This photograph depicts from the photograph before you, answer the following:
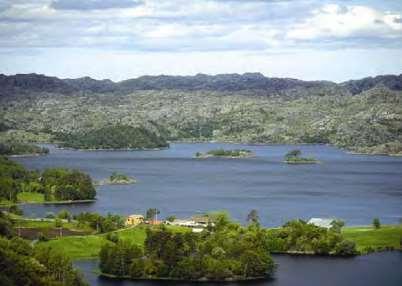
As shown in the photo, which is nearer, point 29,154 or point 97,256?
point 97,256

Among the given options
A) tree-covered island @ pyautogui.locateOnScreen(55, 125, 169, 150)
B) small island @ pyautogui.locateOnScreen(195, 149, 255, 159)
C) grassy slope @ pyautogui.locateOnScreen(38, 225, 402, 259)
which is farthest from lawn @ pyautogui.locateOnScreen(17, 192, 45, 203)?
tree-covered island @ pyautogui.locateOnScreen(55, 125, 169, 150)

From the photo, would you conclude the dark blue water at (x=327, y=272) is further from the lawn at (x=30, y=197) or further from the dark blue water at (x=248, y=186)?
the lawn at (x=30, y=197)

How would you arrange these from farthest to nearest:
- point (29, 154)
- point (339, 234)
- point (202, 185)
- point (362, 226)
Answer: point (29, 154) < point (202, 185) < point (362, 226) < point (339, 234)

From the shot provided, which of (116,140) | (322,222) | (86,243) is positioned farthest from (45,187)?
(116,140)

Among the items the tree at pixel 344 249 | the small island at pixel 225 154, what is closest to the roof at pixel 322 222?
the tree at pixel 344 249

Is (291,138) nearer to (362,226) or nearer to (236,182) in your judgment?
(236,182)


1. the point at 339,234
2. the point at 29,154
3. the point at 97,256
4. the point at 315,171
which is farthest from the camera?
the point at 29,154

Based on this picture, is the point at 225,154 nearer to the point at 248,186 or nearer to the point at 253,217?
the point at 248,186

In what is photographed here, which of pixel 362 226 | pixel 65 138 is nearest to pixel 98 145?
pixel 65 138
